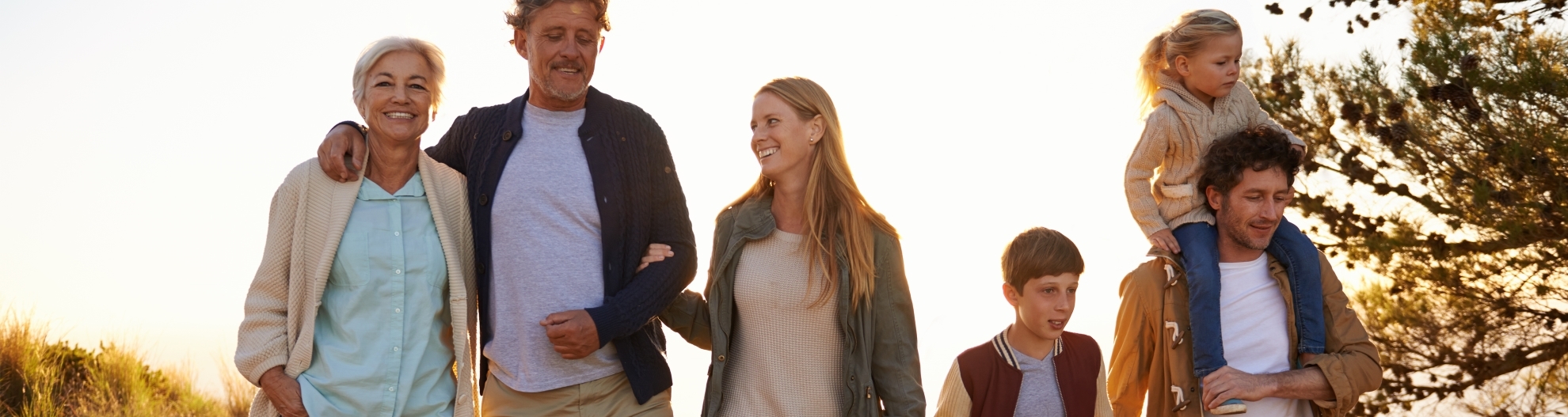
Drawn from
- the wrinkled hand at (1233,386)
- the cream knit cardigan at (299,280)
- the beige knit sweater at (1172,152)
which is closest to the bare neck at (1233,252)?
the beige knit sweater at (1172,152)

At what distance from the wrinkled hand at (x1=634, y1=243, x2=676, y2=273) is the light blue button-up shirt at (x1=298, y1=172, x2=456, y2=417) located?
0.54m

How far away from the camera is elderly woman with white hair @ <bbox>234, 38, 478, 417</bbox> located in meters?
3.09

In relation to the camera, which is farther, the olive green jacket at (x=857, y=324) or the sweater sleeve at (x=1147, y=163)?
the sweater sleeve at (x=1147, y=163)

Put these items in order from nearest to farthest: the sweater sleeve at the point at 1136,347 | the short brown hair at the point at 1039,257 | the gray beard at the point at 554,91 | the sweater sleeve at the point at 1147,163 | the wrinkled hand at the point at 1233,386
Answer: the gray beard at the point at 554,91 < the short brown hair at the point at 1039,257 < the wrinkled hand at the point at 1233,386 < the sweater sleeve at the point at 1136,347 < the sweater sleeve at the point at 1147,163

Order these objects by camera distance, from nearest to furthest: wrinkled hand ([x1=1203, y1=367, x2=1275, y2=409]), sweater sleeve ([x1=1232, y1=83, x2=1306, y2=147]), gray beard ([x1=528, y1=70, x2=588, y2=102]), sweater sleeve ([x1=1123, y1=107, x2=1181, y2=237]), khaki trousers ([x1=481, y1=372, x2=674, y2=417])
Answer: khaki trousers ([x1=481, y1=372, x2=674, y2=417]) < gray beard ([x1=528, y1=70, x2=588, y2=102]) < wrinkled hand ([x1=1203, y1=367, x2=1275, y2=409]) < sweater sleeve ([x1=1123, y1=107, x2=1181, y2=237]) < sweater sleeve ([x1=1232, y1=83, x2=1306, y2=147])

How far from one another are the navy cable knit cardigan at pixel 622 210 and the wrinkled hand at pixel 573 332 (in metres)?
0.02

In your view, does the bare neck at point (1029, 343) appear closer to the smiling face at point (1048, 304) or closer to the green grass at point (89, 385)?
the smiling face at point (1048, 304)

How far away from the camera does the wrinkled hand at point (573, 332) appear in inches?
124

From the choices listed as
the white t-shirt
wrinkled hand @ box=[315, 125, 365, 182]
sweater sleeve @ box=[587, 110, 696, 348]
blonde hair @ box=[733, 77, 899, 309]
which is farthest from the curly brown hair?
wrinkled hand @ box=[315, 125, 365, 182]

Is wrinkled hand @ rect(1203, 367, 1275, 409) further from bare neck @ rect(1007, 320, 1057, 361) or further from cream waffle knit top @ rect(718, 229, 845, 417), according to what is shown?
cream waffle knit top @ rect(718, 229, 845, 417)

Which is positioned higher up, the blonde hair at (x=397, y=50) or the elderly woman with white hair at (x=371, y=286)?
the blonde hair at (x=397, y=50)

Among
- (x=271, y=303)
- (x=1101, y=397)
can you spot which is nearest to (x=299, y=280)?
(x=271, y=303)

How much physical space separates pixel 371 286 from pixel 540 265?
446 mm

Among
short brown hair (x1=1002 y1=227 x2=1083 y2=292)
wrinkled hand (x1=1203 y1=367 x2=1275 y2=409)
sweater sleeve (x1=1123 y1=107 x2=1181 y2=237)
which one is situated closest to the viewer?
short brown hair (x1=1002 y1=227 x2=1083 y2=292)
